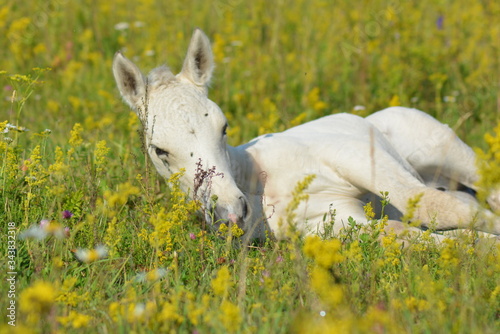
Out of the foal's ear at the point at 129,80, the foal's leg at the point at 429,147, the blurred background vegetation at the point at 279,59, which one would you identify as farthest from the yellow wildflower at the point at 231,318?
the blurred background vegetation at the point at 279,59

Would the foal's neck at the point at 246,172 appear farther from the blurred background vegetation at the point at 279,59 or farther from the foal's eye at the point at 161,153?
the blurred background vegetation at the point at 279,59

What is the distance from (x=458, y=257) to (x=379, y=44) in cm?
555

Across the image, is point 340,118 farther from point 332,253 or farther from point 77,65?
point 77,65

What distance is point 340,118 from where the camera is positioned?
5.55 m

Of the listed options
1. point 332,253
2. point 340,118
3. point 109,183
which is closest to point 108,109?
point 109,183

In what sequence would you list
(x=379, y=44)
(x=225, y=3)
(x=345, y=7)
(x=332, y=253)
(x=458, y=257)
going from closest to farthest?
(x=332, y=253)
(x=458, y=257)
(x=379, y=44)
(x=345, y=7)
(x=225, y=3)

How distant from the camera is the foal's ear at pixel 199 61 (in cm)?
457

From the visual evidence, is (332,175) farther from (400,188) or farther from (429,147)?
(429,147)

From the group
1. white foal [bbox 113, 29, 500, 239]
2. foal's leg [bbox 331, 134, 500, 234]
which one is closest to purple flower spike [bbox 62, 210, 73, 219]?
white foal [bbox 113, 29, 500, 239]

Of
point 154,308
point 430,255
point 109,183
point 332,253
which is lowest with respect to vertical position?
point 109,183

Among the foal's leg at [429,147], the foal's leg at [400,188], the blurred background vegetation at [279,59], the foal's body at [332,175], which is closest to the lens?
the foal's leg at [400,188]

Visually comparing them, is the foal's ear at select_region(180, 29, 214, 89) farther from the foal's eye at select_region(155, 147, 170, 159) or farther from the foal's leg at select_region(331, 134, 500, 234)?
the foal's leg at select_region(331, 134, 500, 234)

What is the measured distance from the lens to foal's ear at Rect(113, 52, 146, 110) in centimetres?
439

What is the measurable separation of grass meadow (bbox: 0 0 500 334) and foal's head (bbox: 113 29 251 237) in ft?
0.71
